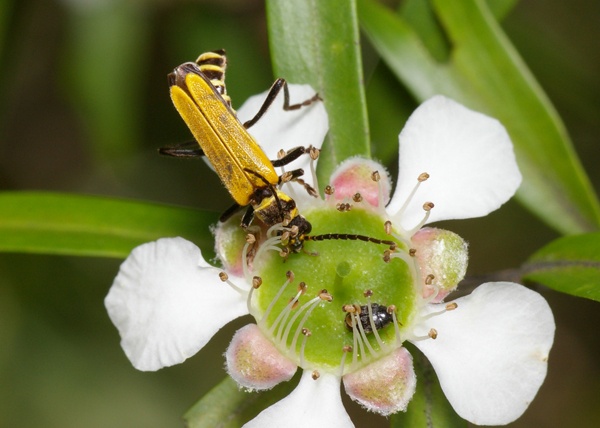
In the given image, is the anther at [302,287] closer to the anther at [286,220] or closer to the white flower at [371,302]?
the white flower at [371,302]

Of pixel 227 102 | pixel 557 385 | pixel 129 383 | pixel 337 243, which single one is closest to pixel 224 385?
pixel 337 243

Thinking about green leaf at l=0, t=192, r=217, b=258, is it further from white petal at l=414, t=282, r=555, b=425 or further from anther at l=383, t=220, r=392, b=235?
white petal at l=414, t=282, r=555, b=425

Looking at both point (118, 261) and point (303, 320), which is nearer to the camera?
point (303, 320)

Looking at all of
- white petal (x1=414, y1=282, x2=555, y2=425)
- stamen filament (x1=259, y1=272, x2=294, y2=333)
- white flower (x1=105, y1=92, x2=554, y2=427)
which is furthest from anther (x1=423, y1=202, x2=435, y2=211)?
stamen filament (x1=259, y1=272, x2=294, y2=333)

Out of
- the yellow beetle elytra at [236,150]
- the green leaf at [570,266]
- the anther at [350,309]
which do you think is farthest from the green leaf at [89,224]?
the green leaf at [570,266]

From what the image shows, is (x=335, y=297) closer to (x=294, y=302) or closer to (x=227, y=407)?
(x=294, y=302)

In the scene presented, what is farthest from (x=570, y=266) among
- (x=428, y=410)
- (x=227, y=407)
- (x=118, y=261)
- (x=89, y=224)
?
(x=118, y=261)
